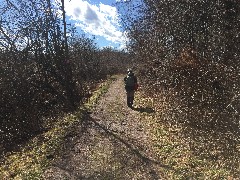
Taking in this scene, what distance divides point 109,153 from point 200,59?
21.5 ft

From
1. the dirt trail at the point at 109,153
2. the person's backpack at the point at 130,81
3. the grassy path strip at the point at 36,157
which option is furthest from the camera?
the person's backpack at the point at 130,81

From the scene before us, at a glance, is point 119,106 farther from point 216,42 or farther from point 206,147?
point 206,147

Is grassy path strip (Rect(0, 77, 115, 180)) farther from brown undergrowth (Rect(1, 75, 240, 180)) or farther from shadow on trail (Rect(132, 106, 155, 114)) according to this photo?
shadow on trail (Rect(132, 106, 155, 114))

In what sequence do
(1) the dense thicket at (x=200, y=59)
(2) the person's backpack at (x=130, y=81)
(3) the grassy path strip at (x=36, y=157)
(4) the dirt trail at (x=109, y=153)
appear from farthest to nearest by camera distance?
(2) the person's backpack at (x=130, y=81), (1) the dense thicket at (x=200, y=59), (3) the grassy path strip at (x=36, y=157), (4) the dirt trail at (x=109, y=153)

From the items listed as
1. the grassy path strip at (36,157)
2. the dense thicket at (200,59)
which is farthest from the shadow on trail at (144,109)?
the grassy path strip at (36,157)

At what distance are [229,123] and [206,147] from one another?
171cm

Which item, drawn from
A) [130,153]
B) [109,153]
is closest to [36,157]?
[109,153]

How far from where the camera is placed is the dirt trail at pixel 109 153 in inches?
424

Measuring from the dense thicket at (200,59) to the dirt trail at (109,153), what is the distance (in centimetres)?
217

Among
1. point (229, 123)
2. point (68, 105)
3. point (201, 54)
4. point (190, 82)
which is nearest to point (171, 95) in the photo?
point (190, 82)

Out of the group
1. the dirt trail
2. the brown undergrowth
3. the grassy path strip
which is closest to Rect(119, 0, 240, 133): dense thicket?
the brown undergrowth

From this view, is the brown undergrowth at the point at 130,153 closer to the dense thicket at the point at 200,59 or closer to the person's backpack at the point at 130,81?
the dense thicket at the point at 200,59

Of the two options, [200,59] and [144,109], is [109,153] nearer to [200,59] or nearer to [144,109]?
[200,59]

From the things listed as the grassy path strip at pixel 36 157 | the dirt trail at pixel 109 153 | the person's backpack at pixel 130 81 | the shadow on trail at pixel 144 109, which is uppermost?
the person's backpack at pixel 130 81
